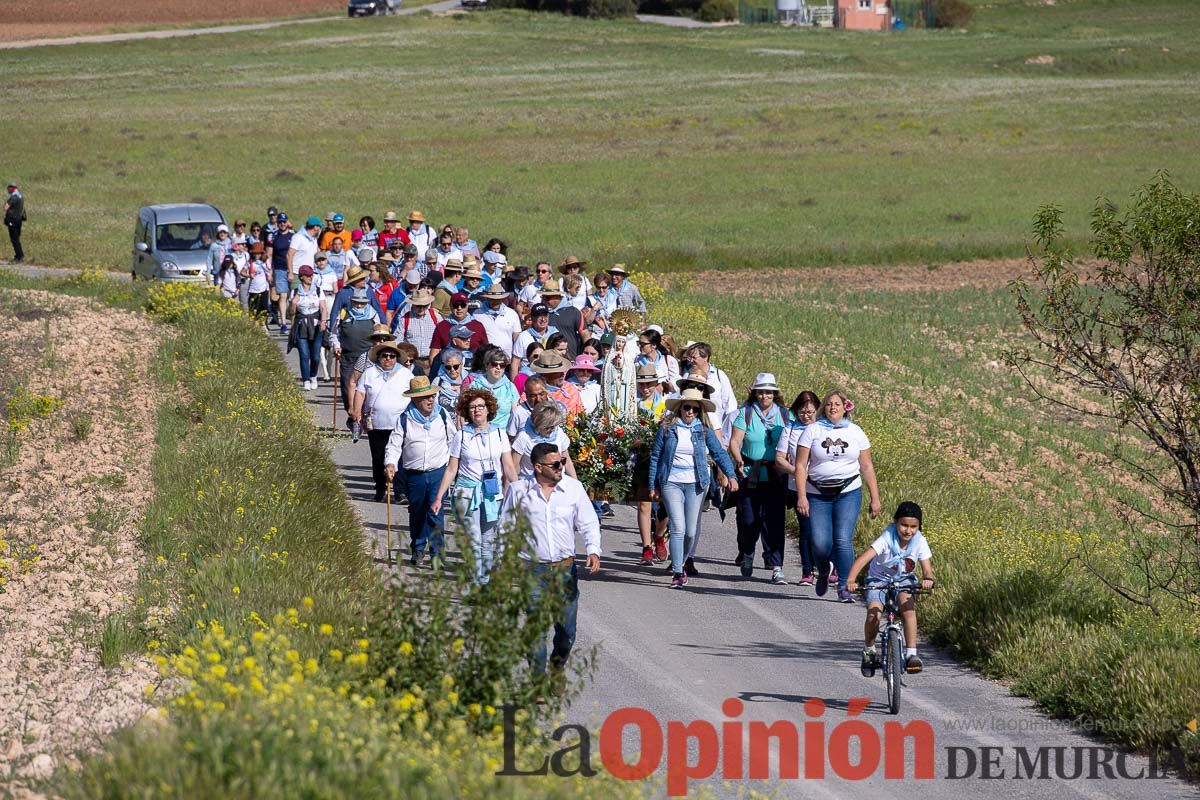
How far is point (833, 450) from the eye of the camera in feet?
43.2

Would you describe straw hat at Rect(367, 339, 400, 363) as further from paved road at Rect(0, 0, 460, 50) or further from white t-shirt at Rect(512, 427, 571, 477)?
paved road at Rect(0, 0, 460, 50)

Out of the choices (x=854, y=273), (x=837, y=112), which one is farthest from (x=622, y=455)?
(x=837, y=112)

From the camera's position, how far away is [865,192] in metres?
54.0

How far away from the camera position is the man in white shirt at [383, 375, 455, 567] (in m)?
13.5

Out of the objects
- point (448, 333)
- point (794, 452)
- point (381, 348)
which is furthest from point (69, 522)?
point (794, 452)

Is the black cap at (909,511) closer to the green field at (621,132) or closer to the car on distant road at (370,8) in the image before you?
the green field at (621,132)

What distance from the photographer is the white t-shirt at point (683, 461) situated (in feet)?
44.7

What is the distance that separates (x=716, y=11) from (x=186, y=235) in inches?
3905

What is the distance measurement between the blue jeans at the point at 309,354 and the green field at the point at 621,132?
692 inches

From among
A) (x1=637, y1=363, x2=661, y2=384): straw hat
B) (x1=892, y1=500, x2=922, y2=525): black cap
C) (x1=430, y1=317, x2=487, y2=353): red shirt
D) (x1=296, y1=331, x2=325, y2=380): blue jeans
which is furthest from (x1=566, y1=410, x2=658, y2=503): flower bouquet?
(x1=296, y1=331, x2=325, y2=380): blue jeans

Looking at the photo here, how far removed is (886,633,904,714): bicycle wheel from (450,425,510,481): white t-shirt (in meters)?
3.58

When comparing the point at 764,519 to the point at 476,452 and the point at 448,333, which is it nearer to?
the point at 476,452

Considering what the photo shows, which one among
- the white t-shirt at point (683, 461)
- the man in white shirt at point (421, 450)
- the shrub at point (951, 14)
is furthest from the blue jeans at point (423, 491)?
the shrub at point (951, 14)

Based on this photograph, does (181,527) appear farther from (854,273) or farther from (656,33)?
(656,33)
